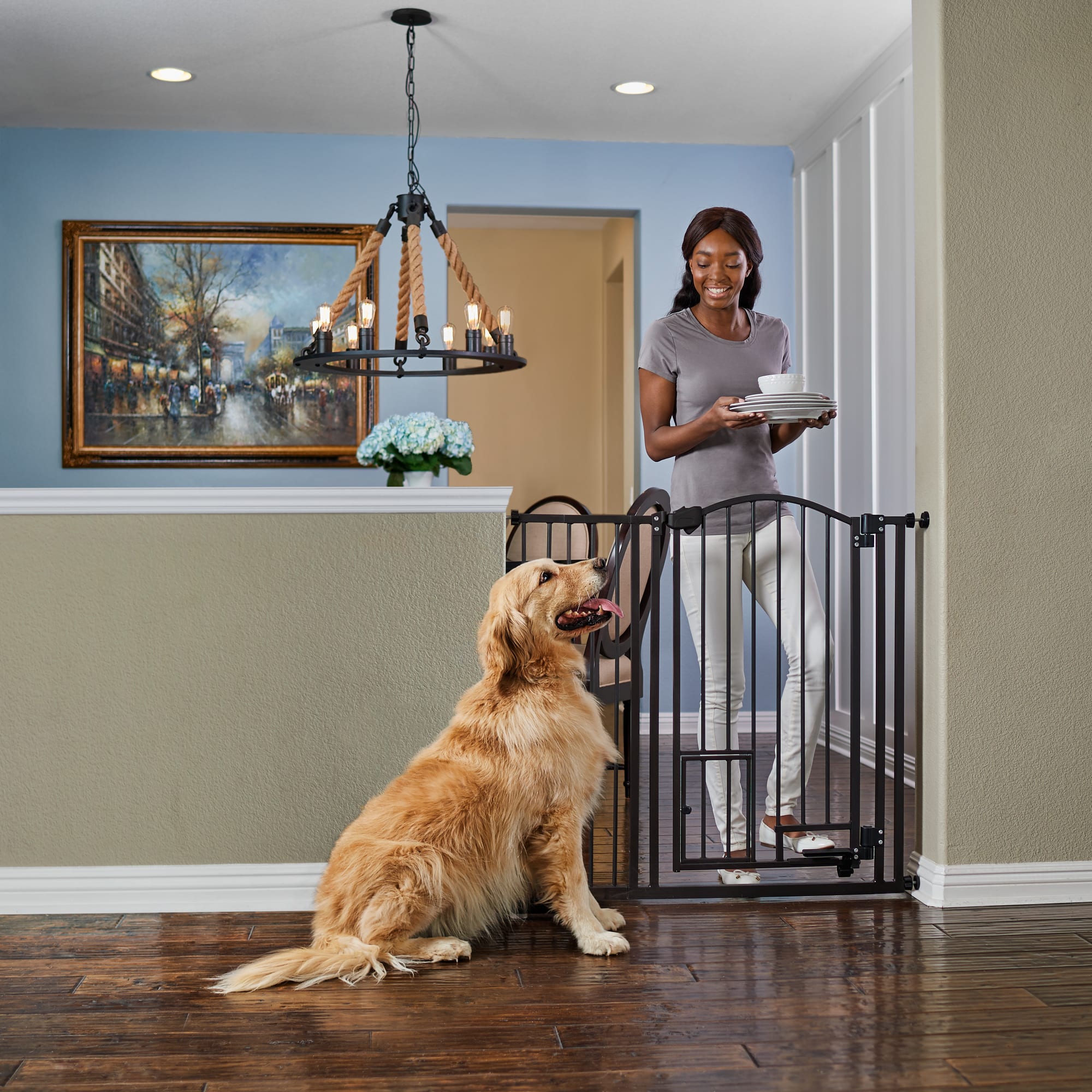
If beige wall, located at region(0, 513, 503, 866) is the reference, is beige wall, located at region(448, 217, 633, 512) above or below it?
above

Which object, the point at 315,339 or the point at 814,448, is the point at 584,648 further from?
the point at 814,448

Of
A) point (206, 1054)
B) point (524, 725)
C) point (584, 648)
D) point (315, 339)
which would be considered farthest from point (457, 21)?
point (206, 1054)

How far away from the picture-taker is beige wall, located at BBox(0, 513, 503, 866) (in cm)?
271

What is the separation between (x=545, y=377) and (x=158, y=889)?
16.4 feet

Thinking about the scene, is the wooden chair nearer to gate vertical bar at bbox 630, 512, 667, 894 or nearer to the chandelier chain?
gate vertical bar at bbox 630, 512, 667, 894

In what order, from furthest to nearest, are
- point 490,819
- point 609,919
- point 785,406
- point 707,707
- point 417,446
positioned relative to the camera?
point 417,446, point 707,707, point 785,406, point 609,919, point 490,819

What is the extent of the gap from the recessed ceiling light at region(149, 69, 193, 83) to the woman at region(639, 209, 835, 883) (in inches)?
98.5

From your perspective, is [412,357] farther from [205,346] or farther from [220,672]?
[205,346]

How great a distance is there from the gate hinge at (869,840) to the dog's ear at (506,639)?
1.06 meters

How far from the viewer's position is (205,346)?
16.9ft

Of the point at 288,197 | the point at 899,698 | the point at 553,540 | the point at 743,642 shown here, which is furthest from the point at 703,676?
the point at 288,197

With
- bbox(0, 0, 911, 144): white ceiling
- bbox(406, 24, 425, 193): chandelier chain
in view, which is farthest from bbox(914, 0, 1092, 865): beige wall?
bbox(406, 24, 425, 193): chandelier chain

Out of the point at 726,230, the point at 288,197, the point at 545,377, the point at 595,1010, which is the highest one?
the point at 288,197

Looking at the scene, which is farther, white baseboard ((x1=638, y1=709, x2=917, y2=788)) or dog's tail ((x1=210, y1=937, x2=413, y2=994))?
white baseboard ((x1=638, y1=709, x2=917, y2=788))
